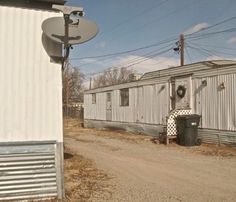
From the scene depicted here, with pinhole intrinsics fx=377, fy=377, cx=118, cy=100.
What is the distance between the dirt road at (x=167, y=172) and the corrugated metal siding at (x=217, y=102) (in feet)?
3.97

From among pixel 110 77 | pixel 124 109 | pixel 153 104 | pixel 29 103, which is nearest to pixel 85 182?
pixel 29 103

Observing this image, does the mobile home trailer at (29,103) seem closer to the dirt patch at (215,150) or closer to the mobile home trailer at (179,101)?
the dirt patch at (215,150)

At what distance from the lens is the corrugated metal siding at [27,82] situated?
643cm

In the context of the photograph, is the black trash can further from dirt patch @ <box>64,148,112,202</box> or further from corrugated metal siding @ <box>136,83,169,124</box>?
dirt patch @ <box>64,148,112,202</box>

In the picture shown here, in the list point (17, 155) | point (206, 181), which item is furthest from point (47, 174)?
point (206, 181)

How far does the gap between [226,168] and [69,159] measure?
180 inches

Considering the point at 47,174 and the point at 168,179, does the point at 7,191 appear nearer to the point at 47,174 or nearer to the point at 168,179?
the point at 47,174

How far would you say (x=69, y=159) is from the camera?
1143 centimetres

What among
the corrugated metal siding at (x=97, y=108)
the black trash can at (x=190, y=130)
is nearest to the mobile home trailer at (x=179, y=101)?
the corrugated metal siding at (x=97, y=108)

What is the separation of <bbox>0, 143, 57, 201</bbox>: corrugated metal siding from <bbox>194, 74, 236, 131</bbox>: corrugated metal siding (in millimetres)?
9220

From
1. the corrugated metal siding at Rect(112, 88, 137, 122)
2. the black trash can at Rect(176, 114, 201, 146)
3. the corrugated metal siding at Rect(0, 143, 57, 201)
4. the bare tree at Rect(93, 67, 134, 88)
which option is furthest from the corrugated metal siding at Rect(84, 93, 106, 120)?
the bare tree at Rect(93, 67, 134, 88)

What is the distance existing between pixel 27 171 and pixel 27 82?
1.52m

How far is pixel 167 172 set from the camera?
938cm

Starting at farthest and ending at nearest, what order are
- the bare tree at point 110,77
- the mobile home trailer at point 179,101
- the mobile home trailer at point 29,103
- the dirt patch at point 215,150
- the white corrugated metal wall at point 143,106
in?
the bare tree at point 110,77 < the white corrugated metal wall at point 143,106 < the mobile home trailer at point 179,101 < the dirt patch at point 215,150 < the mobile home trailer at point 29,103
